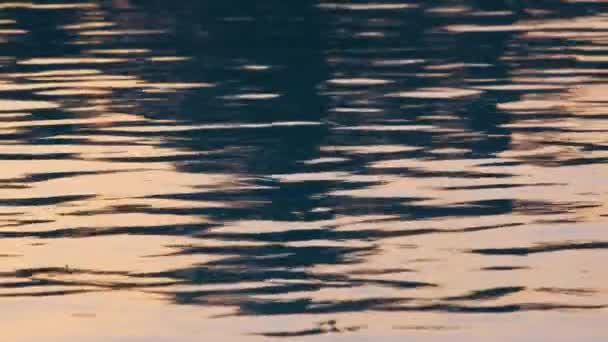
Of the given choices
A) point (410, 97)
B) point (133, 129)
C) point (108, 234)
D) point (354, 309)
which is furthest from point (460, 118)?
point (354, 309)

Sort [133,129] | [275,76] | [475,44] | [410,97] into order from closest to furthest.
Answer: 1. [133,129]
2. [410,97]
3. [275,76]
4. [475,44]

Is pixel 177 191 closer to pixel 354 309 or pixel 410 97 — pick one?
pixel 354 309

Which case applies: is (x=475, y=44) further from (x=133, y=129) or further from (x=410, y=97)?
(x=133, y=129)

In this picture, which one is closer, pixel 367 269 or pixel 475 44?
pixel 367 269

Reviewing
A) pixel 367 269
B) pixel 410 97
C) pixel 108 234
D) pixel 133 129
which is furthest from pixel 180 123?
pixel 367 269

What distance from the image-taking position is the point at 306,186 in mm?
12758

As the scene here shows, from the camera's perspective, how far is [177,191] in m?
12.8

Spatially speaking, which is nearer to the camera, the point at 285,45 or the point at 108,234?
the point at 108,234

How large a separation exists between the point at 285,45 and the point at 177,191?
920 centimetres

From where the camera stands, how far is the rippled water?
9.32 m

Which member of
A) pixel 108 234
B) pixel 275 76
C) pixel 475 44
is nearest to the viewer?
pixel 108 234

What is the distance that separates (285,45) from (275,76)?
2766mm

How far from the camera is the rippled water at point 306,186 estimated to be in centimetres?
932

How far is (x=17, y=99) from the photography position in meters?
18.0
